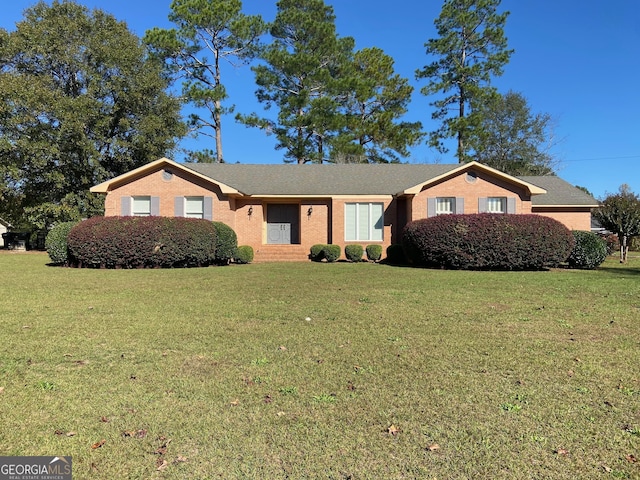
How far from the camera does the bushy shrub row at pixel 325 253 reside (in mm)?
18672

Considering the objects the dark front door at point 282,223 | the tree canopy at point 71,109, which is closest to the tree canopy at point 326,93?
the tree canopy at point 71,109

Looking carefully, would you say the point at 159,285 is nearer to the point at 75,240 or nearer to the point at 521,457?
the point at 75,240

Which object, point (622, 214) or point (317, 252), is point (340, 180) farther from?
point (622, 214)

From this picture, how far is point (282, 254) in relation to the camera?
19.7 metres

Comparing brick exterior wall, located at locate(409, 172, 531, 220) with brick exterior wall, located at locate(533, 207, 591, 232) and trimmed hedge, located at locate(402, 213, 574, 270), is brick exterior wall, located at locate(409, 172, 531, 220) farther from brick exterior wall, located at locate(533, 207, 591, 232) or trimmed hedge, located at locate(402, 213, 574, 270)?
trimmed hedge, located at locate(402, 213, 574, 270)

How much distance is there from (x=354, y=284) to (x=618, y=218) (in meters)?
13.4

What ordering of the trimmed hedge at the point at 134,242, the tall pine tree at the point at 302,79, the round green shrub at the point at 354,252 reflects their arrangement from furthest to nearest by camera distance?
the tall pine tree at the point at 302,79, the round green shrub at the point at 354,252, the trimmed hedge at the point at 134,242

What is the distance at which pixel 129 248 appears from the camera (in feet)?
48.1

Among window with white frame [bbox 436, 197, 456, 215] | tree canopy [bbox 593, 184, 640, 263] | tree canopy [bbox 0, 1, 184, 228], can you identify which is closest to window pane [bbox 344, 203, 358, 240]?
window with white frame [bbox 436, 197, 456, 215]

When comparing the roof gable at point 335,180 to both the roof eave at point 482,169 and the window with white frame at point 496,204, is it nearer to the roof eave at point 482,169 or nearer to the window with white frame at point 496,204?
the roof eave at point 482,169

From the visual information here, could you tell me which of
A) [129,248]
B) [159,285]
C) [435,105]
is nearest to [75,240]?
[129,248]

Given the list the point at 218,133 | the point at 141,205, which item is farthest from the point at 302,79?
the point at 141,205

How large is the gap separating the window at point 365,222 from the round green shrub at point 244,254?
4.64 m

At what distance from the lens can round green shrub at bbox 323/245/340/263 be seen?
1866 centimetres
